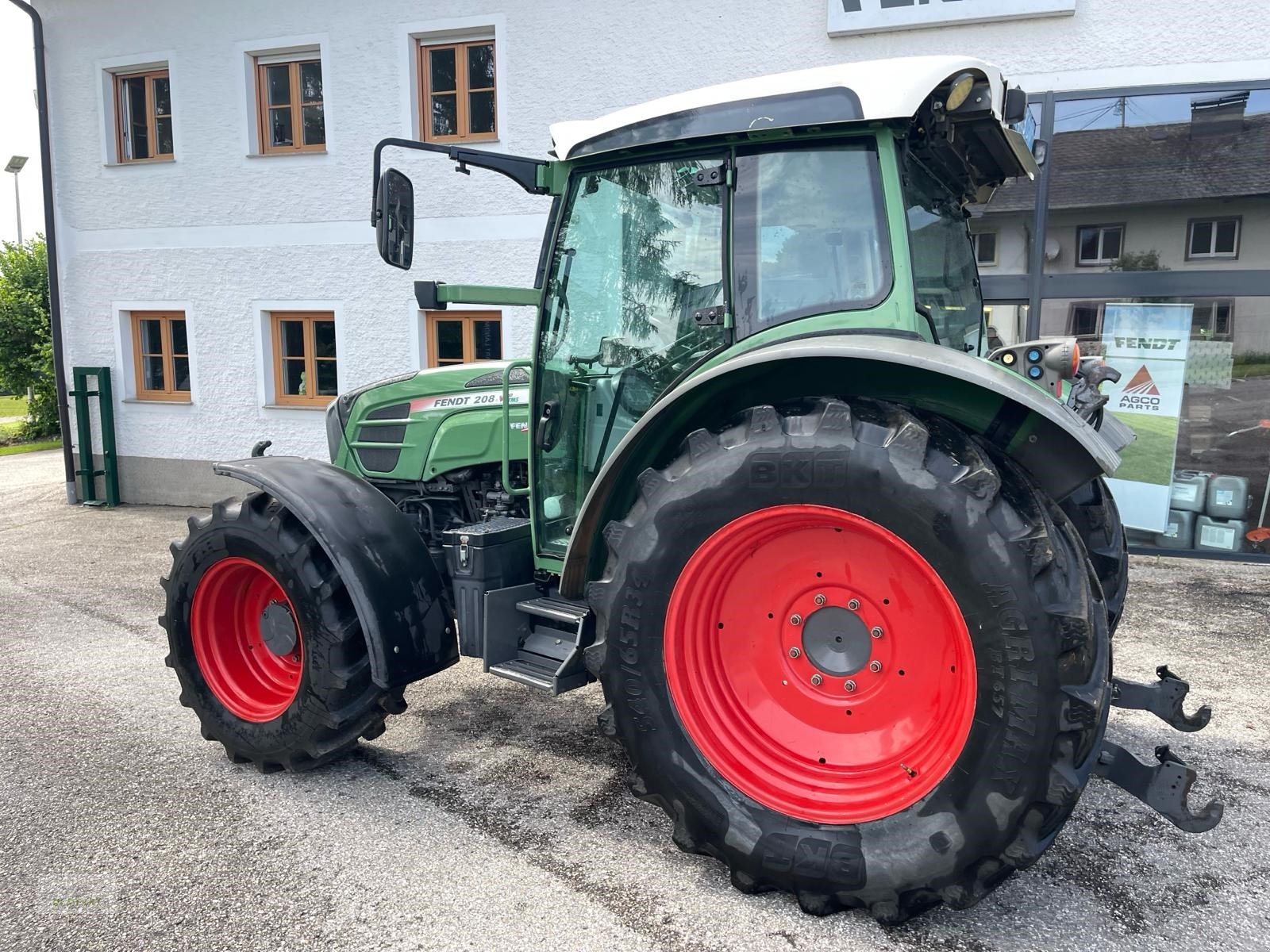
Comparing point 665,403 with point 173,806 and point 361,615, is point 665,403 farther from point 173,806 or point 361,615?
point 173,806

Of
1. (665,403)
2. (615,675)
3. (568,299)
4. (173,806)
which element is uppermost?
(568,299)

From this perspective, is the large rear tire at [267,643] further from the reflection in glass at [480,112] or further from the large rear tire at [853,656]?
the reflection in glass at [480,112]

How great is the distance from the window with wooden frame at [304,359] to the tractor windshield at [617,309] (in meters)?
6.09

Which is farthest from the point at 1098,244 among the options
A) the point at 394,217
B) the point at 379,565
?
the point at 379,565

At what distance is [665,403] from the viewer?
243 cm

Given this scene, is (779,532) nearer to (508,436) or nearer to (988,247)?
(508,436)

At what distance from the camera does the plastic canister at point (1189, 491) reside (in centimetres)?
682

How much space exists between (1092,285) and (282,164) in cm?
702

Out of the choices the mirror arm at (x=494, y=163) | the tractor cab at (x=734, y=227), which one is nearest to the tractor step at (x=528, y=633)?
the tractor cab at (x=734, y=227)

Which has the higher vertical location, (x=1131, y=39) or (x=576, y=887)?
(x=1131, y=39)

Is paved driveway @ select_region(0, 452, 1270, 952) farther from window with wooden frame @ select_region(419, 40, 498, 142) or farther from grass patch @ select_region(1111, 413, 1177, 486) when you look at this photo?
window with wooden frame @ select_region(419, 40, 498, 142)

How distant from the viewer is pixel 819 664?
245cm

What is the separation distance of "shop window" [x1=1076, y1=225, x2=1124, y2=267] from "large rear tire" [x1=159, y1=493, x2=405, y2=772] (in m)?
5.94

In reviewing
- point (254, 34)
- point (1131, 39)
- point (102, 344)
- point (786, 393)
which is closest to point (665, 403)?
point (786, 393)
